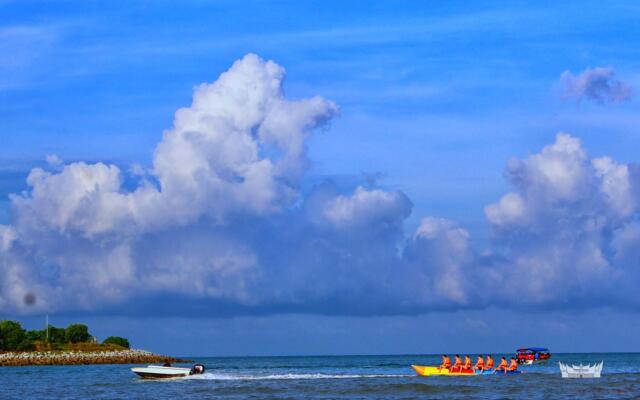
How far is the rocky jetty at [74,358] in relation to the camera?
573ft

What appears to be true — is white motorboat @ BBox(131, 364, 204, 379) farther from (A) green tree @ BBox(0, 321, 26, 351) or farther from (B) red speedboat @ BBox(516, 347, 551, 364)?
(A) green tree @ BBox(0, 321, 26, 351)

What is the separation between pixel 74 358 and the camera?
7013 inches

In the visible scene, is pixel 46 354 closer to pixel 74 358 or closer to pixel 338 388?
pixel 74 358

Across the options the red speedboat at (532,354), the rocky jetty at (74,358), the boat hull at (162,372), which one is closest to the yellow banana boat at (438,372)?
the boat hull at (162,372)

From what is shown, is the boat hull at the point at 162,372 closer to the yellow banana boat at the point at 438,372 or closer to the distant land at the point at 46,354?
the yellow banana boat at the point at 438,372

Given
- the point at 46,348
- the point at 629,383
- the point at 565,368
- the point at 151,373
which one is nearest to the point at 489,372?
the point at 565,368

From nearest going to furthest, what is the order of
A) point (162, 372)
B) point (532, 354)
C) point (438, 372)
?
point (438, 372) → point (162, 372) → point (532, 354)

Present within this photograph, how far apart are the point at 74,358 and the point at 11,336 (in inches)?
866

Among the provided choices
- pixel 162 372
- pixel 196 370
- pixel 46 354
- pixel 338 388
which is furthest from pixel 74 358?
pixel 338 388

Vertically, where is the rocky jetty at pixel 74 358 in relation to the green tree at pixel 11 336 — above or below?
below

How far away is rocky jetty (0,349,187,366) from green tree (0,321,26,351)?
7945mm

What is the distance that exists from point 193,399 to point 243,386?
16.7 m

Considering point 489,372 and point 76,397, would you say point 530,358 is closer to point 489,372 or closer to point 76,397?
Result: point 489,372

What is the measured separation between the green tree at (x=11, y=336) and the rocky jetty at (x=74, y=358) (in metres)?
7.95
